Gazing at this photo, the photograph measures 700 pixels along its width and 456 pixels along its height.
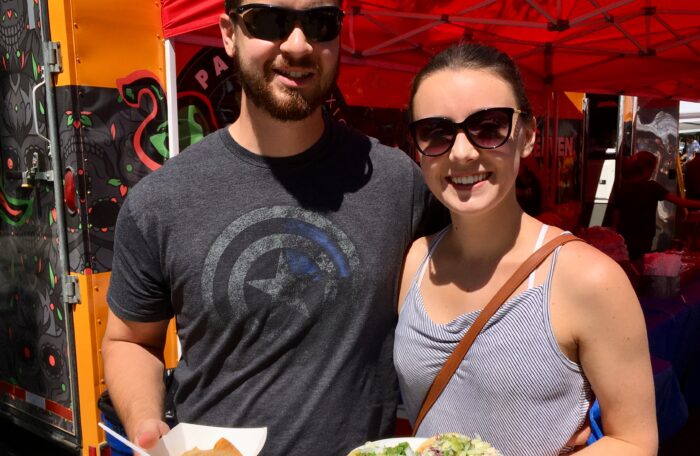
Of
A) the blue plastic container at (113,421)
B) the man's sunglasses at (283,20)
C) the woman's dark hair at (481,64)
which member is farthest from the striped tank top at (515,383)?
the blue plastic container at (113,421)

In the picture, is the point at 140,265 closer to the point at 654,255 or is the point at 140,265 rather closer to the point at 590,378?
the point at 590,378

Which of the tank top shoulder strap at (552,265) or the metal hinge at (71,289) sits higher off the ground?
the tank top shoulder strap at (552,265)

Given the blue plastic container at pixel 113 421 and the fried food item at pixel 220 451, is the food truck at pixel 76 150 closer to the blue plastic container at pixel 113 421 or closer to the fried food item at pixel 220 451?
the blue plastic container at pixel 113 421

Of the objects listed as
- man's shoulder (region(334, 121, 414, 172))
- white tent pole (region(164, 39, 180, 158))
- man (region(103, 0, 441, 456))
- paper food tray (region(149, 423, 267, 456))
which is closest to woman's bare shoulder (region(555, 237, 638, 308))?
man (region(103, 0, 441, 456))

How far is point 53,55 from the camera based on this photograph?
298cm

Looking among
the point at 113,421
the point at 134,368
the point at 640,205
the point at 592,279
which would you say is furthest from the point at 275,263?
the point at 640,205

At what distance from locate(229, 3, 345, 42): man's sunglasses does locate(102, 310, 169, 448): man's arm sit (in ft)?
2.71

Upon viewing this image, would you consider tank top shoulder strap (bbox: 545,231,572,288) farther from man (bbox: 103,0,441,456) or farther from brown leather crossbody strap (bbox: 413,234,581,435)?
man (bbox: 103,0,441,456)

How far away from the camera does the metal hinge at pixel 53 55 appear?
9.77ft

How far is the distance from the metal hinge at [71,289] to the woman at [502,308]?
7.19 feet

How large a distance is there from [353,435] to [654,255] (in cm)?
363

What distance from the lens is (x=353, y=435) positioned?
155cm

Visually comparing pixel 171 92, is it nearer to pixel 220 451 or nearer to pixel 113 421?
pixel 113 421

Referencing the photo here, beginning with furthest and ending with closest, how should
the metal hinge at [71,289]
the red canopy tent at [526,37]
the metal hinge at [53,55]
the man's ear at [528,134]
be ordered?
the red canopy tent at [526,37] → the metal hinge at [71,289] → the metal hinge at [53,55] → the man's ear at [528,134]
